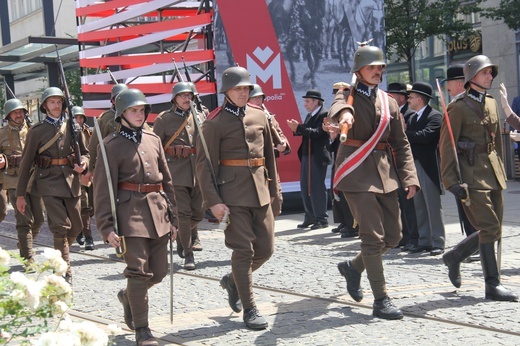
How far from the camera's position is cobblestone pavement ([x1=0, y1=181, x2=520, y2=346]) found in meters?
6.72

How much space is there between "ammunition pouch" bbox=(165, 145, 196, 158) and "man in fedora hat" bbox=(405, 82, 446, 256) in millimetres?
2471

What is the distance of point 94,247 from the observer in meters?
13.1

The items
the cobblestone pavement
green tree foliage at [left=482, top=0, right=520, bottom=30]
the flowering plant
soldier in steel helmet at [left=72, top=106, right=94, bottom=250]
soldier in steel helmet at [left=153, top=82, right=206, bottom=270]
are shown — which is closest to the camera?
the flowering plant

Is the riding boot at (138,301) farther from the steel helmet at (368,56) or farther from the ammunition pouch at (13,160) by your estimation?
the ammunition pouch at (13,160)

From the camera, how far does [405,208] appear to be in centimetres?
1171

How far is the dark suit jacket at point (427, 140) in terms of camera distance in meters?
10.9

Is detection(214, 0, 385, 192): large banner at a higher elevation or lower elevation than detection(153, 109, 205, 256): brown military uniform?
higher

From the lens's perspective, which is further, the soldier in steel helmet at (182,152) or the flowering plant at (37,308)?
the soldier in steel helmet at (182,152)

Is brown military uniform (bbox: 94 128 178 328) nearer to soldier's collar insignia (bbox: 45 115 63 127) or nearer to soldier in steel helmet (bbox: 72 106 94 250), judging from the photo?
soldier's collar insignia (bbox: 45 115 63 127)

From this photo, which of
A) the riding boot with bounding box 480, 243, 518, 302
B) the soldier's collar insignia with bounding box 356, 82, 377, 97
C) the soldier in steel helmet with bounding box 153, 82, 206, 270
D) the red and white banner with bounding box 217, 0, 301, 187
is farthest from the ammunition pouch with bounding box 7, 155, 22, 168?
the riding boot with bounding box 480, 243, 518, 302

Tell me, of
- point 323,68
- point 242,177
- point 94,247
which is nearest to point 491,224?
point 242,177

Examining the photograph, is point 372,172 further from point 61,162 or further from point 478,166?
point 61,162

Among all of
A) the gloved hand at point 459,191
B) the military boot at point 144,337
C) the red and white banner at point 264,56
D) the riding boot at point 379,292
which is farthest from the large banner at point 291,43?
the military boot at point 144,337

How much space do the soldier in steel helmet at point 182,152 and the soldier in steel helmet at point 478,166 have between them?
11.9 feet
